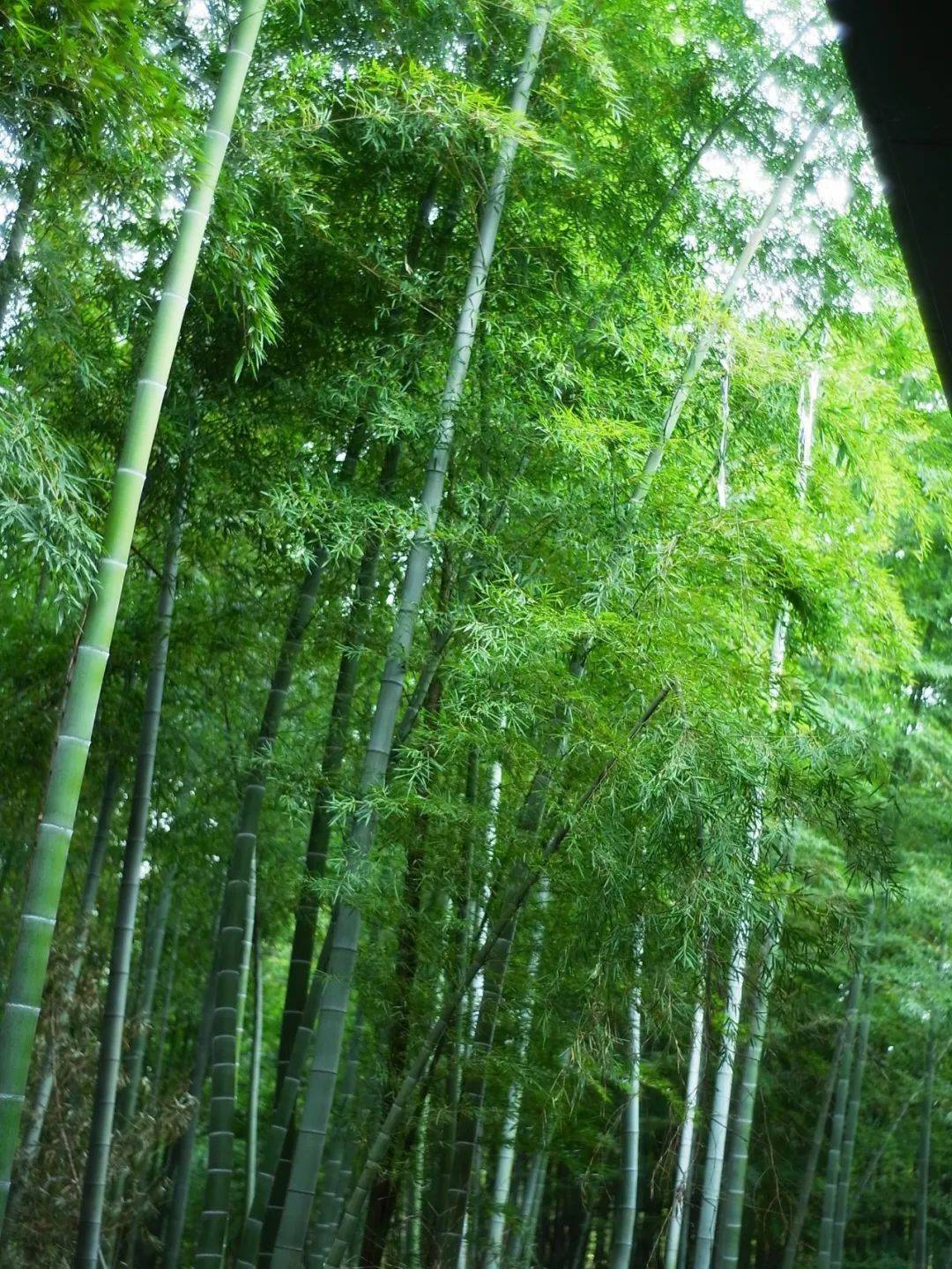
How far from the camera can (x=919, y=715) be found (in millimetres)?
7887

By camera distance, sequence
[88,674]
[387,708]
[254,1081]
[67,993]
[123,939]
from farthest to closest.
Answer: [254,1081] < [67,993] < [123,939] < [387,708] < [88,674]

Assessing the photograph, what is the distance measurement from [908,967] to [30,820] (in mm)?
5407

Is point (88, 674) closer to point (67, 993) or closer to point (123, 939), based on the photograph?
point (123, 939)

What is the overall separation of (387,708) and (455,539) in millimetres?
670

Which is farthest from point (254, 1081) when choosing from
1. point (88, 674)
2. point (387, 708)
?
point (88, 674)

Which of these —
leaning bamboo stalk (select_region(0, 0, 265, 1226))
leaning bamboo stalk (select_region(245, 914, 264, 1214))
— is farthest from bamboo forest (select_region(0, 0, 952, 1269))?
leaning bamboo stalk (select_region(245, 914, 264, 1214))

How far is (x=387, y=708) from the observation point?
4395mm

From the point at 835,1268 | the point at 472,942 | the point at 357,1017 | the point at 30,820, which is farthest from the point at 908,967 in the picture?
the point at 30,820

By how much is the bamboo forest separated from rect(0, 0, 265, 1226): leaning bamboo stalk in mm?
13

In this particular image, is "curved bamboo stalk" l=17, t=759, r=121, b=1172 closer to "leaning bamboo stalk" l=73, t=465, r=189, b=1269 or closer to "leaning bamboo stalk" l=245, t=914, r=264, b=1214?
"leaning bamboo stalk" l=73, t=465, r=189, b=1269

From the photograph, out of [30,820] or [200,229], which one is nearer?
[200,229]

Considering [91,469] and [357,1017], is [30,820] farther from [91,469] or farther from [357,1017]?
[91,469]

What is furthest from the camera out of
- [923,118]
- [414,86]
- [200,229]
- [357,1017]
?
[357,1017]

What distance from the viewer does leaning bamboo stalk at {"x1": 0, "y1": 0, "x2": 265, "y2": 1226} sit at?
129 inches
